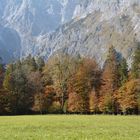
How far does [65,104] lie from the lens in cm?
12250

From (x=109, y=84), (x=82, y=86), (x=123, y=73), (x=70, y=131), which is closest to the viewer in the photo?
(x=70, y=131)

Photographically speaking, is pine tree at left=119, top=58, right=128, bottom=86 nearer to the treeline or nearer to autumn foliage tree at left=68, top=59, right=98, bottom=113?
the treeline

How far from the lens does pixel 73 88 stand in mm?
123188

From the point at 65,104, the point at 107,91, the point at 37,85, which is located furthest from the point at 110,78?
the point at 37,85

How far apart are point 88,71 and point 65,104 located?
36.7 feet

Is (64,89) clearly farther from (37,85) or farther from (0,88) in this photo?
(0,88)

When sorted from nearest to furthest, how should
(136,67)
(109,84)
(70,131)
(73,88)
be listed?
(70,131)
(136,67)
(109,84)
(73,88)

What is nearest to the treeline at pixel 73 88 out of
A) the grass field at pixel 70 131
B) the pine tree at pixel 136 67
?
the pine tree at pixel 136 67

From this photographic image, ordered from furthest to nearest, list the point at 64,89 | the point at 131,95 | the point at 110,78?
1. the point at 64,89
2. the point at 110,78
3. the point at 131,95

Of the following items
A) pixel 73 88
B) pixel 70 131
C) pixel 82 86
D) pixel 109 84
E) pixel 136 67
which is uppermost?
pixel 136 67

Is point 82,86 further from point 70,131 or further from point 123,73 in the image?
point 70,131

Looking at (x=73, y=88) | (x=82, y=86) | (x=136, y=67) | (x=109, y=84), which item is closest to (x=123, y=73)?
(x=109, y=84)

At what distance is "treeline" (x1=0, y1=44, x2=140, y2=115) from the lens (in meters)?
114

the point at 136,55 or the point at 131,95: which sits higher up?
the point at 136,55
